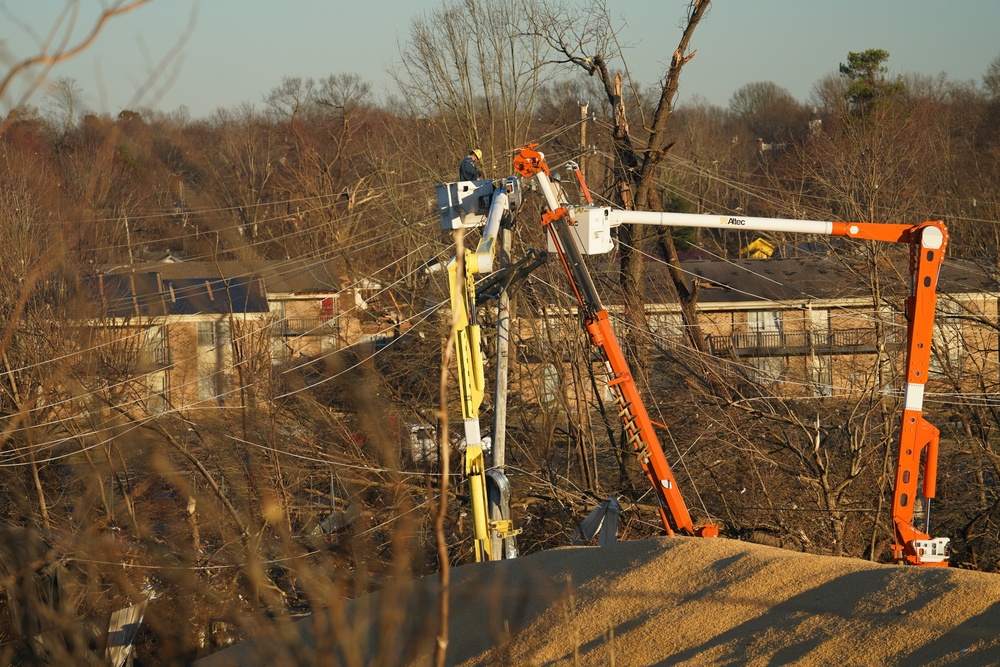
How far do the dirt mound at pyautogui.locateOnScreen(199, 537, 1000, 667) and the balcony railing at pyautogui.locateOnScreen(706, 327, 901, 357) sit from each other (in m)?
16.4

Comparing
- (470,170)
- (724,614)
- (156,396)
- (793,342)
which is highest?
(470,170)

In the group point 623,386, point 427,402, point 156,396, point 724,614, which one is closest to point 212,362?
point 156,396

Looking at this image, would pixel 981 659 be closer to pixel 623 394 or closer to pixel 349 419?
pixel 623 394

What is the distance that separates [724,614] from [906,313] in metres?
4.55

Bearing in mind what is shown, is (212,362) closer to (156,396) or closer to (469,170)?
(156,396)

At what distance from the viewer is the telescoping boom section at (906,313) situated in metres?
8.74

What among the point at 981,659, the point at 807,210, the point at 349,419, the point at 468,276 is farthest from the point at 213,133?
the point at 807,210

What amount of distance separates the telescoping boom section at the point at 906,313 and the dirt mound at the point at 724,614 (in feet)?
7.10

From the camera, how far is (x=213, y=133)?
12109 mm

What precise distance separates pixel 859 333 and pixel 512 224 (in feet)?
58.0

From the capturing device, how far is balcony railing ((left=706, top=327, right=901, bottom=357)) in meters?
23.3

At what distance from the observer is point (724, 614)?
19.9 ft

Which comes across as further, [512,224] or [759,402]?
[759,402]

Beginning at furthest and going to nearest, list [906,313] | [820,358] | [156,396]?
[820,358], [156,396], [906,313]
